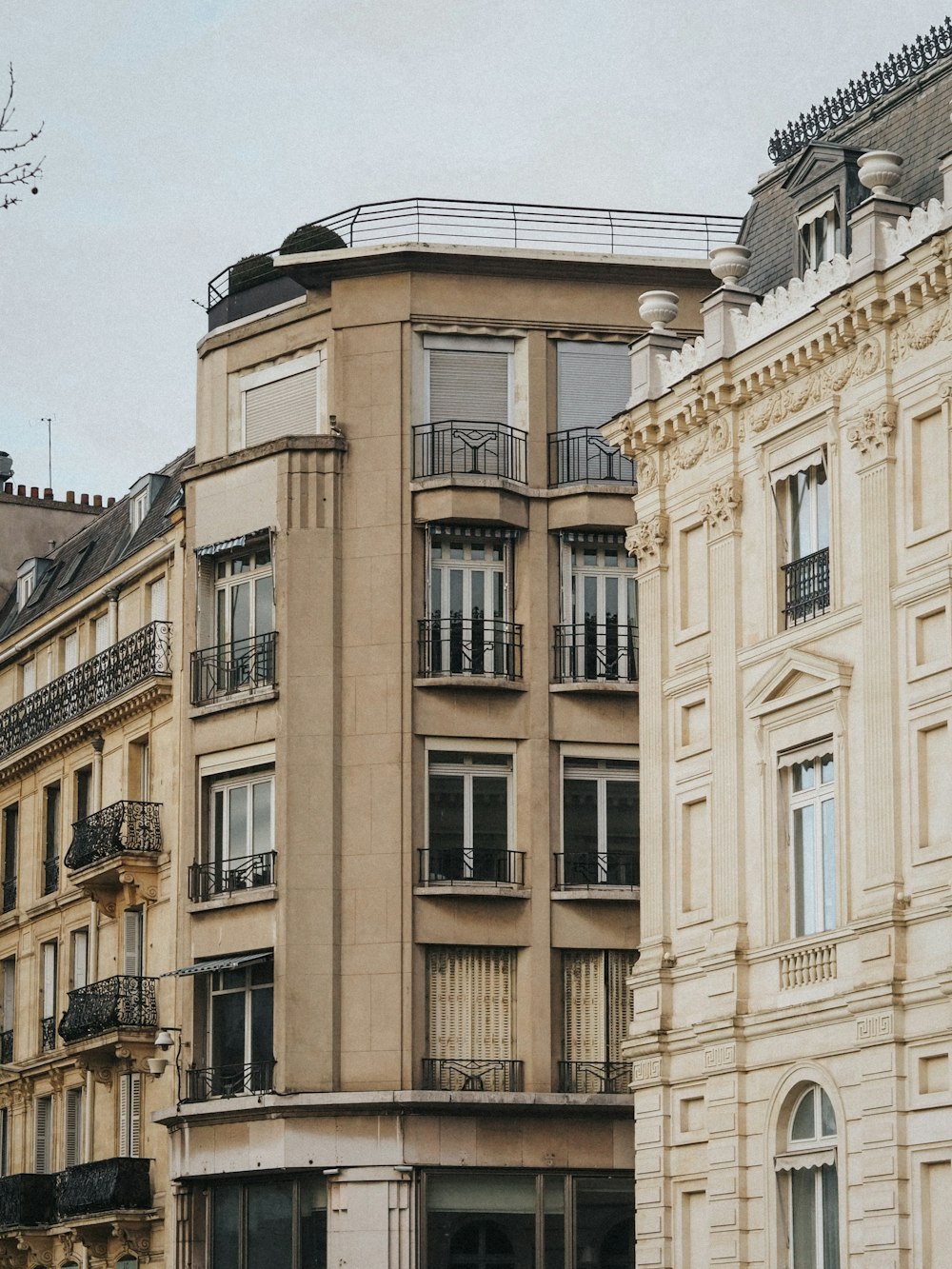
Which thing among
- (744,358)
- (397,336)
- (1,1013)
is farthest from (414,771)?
(1,1013)

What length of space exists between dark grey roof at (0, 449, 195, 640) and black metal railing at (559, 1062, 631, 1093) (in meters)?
13.2

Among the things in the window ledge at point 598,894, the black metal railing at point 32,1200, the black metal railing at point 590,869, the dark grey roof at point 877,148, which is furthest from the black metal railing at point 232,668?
the black metal railing at point 32,1200

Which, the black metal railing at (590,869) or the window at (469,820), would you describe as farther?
the black metal railing at (590,869)

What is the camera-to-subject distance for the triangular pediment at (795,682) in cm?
3142

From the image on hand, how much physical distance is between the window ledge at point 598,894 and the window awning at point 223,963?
480cm

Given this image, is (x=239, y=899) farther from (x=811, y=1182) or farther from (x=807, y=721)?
(x=811, y=1182)

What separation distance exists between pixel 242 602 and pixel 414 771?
4.56 m

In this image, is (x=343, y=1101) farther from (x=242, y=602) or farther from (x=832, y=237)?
(x=832, y=237)

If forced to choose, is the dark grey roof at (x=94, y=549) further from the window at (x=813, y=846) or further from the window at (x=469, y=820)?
the window at (x=813, y=846)

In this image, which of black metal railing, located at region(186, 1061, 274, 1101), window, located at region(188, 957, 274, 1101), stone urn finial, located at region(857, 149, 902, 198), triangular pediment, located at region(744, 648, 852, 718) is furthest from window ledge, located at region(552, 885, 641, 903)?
stone urn finial, located at region(857, 149, 902, 198)

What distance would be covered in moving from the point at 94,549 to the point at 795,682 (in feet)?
92.6

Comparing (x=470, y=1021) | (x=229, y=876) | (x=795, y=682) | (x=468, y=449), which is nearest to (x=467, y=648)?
(x=468, y=449)

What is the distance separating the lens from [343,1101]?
4047 centimetres

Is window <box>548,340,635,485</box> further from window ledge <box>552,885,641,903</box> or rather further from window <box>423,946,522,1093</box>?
window <box>423,946,522,1093</box>
